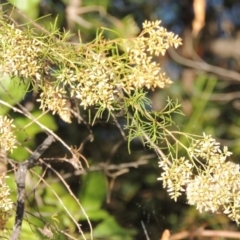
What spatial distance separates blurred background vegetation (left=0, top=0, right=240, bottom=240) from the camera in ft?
4.00

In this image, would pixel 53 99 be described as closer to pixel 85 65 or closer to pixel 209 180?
pixel 85 65

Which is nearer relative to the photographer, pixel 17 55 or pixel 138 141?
pixel 17 55

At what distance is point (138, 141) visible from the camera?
54.2 inches

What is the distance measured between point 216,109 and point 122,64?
2.64 feet

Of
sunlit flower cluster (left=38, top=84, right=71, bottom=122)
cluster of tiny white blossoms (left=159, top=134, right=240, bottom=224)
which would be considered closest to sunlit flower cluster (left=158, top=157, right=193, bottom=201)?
cluster of tiny white blossoms (left=159, top=134, right=240, bottom=224)

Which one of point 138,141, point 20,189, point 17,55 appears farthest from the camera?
point 138,141

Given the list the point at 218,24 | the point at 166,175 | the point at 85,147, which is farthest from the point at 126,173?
the point at 166,175

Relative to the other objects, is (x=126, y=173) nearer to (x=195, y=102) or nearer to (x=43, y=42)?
(x=195, y=102)

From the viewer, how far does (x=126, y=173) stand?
144 centimetres

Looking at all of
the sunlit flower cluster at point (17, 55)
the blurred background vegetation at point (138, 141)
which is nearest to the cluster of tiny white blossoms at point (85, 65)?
the sunlit flower cluster at point (17, 55)

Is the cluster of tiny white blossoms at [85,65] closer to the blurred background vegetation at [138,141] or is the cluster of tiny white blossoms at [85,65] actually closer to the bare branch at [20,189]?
the bare branch at [20,189]

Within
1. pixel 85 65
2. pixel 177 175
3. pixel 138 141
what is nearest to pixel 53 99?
pixel 85 65

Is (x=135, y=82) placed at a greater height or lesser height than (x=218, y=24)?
lesser

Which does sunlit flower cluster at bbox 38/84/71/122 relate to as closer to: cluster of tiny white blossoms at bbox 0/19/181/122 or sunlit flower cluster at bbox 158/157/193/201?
cluster of tiny white blossoms at bbox 0/19/181/122
